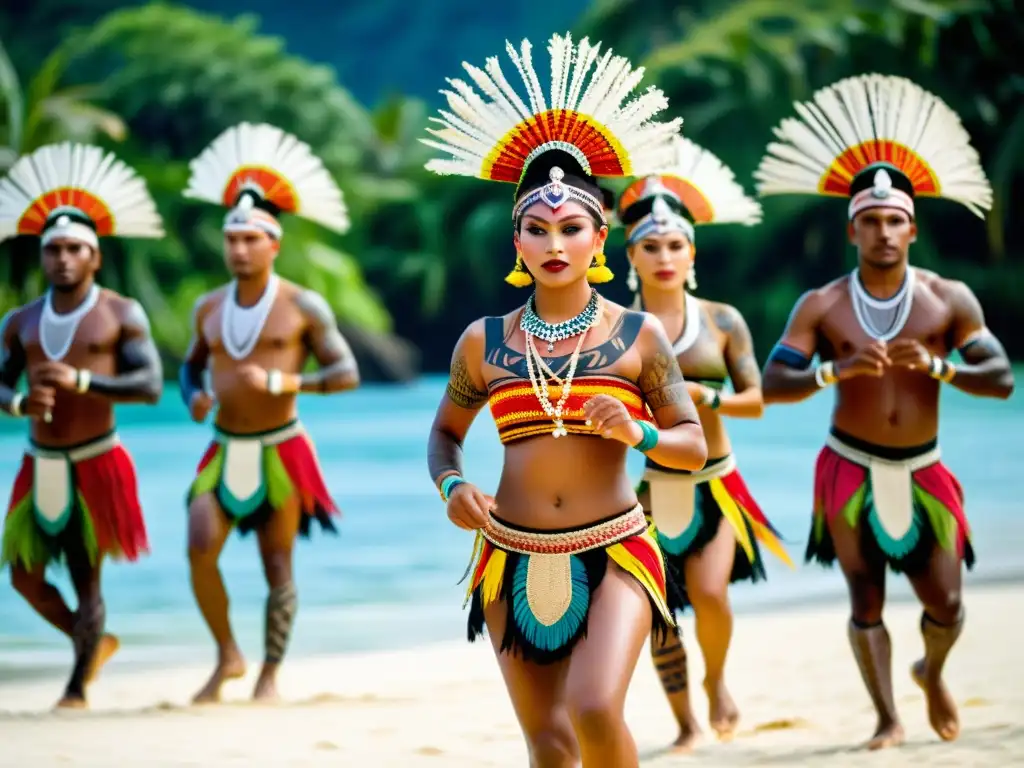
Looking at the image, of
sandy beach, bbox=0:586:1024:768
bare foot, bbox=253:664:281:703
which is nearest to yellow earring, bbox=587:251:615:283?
sandy beach, bbox=0:586:1024:768

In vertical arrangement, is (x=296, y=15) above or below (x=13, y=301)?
above

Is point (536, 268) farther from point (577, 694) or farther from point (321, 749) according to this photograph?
point (321, 749)

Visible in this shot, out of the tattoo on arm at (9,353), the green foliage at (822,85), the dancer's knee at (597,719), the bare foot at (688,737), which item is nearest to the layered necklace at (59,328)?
the tattoo on arm at (9,353)

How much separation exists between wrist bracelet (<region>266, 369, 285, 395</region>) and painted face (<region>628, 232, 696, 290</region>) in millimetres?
1599

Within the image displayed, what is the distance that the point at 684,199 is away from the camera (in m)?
6.03

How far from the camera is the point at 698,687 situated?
796cm

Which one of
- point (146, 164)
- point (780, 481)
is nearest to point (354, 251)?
point (146, 164)

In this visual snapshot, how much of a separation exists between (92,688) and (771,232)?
25.4 m

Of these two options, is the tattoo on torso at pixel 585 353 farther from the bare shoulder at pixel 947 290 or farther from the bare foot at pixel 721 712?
the bare foot at pixel 721 712

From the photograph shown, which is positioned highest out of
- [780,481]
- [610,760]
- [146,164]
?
[146,164]

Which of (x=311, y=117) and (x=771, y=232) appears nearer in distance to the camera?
(x=771, y=232)

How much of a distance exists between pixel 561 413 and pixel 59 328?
331 cm

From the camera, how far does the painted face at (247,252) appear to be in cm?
673

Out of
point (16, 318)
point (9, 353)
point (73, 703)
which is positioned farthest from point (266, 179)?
point (73, 703)
